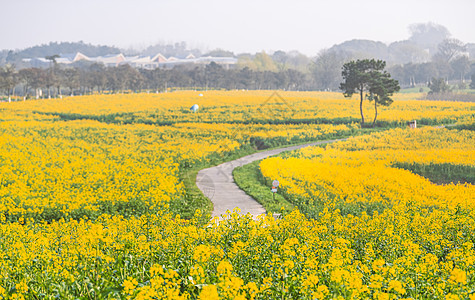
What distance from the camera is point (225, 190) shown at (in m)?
24.9

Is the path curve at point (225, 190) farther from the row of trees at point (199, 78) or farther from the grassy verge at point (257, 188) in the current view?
the row of trees at point (199, 78)

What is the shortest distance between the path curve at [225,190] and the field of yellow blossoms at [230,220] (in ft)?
3.51

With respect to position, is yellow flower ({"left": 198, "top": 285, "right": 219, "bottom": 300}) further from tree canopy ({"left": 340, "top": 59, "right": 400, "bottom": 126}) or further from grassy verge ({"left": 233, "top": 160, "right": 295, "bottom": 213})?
tree canopy ({"left": 340, "top": 59, "right": 400, "bottom": 126})

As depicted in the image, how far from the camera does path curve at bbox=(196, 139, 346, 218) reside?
21.0 metres

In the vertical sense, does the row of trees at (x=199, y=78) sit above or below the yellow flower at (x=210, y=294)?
above

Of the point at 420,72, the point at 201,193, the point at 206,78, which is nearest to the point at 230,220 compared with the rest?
the point at 201,193

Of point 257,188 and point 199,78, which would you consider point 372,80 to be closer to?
point 257,188

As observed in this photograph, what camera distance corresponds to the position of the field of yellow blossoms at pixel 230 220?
28.8 feet

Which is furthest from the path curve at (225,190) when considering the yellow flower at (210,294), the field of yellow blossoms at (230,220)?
the yellow flower at (210,294)

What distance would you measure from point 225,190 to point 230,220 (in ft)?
39.3

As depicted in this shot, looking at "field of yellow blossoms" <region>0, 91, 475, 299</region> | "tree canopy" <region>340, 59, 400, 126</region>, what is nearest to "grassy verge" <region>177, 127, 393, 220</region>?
"field of yellow blossoms" <region>0, 91, 475, 299</region>

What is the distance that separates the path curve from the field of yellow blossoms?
3.51 feet

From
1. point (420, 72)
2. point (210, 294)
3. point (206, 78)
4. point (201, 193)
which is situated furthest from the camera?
point (420, 72)

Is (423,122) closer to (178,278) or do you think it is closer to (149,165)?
(149,165)
